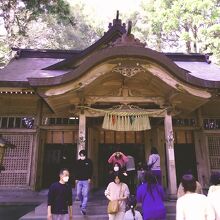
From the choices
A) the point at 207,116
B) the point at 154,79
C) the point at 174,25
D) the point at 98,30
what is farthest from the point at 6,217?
the point at 98,30

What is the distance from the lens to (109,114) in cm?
830

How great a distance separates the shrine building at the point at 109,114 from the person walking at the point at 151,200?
3205 mm

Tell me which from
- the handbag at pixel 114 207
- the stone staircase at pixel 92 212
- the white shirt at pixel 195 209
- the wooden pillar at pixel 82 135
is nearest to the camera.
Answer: the white shirt at pixel 195 209

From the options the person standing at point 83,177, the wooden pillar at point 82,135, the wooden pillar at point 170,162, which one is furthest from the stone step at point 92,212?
the wooden pillar at point 82,135

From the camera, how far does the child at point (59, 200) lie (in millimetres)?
4645

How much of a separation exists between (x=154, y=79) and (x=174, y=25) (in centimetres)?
1767

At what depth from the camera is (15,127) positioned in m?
9.83

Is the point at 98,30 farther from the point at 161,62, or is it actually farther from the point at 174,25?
the point at 161,62

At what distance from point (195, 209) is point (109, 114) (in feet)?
18.0

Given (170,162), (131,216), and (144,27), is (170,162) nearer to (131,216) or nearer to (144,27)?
(131,216)

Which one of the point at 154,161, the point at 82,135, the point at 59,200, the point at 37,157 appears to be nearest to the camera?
the point at 59,200

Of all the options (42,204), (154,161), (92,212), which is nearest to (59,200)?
(92,212)

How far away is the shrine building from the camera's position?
759 centimetres

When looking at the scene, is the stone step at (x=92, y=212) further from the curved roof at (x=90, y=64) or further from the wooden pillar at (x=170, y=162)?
the curved roof at (x=90, y=64)
